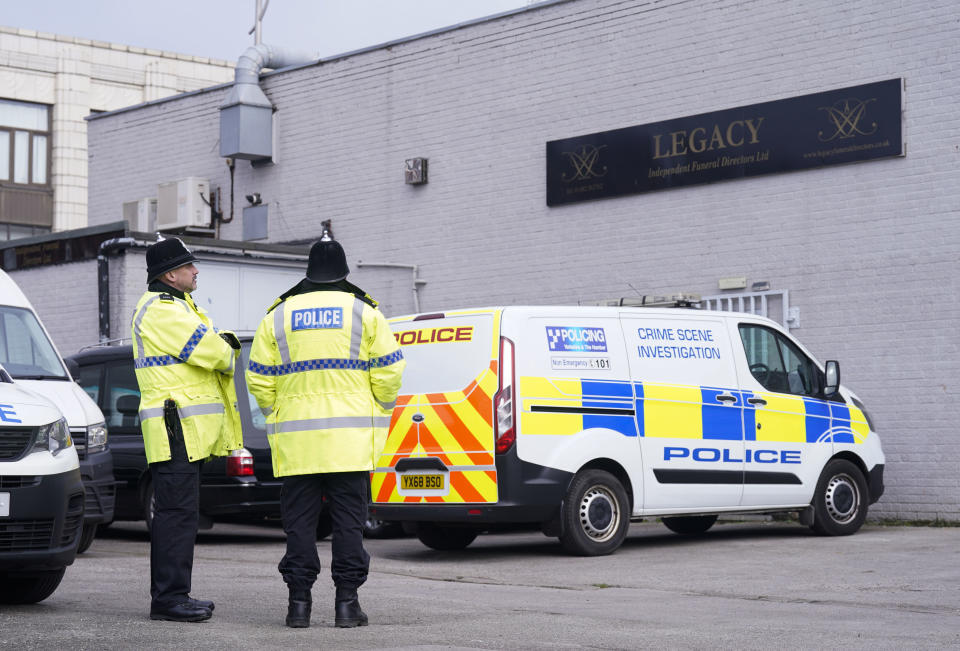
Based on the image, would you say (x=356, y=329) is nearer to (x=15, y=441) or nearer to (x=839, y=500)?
(x=15, y=441)

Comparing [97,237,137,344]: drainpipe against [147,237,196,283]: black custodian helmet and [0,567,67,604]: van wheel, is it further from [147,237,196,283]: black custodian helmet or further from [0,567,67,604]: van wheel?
[147,237,196,283]: black custodian helmet

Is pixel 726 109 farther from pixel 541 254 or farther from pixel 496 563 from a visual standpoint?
pixel 496 563

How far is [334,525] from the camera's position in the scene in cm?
715

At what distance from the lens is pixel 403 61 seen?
20.7 m

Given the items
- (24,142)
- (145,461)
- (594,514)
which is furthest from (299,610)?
(24,142)

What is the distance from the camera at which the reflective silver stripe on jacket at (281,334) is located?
7219 mm

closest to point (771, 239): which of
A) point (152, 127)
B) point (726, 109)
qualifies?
point (726, 109)

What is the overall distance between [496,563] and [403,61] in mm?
10987

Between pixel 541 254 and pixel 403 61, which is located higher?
pixel 403 61

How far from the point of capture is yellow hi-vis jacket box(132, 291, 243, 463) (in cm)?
720

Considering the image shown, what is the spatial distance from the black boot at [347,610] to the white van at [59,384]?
428 centimetres

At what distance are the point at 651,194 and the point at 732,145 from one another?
125cm

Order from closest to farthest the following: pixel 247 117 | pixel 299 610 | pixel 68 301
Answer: pixel 299 610 → pixel 68 301 → pixel 247 117

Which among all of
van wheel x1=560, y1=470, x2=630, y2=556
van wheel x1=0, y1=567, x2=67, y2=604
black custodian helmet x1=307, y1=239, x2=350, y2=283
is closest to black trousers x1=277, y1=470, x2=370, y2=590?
black custodian helmet x1=307, y1=239, x2=350, y2=283
